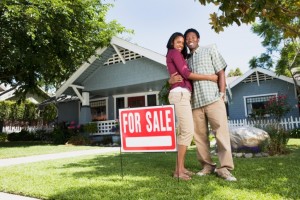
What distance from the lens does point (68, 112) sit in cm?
2314

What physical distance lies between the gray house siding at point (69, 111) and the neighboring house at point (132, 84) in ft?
3.41

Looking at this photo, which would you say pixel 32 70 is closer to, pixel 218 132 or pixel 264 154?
pixel 264 154

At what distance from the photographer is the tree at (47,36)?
553 inches

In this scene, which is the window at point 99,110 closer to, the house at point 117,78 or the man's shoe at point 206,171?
the house at point 117,78

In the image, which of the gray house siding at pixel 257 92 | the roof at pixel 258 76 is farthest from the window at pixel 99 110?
the gray house siding at pixel 257 92

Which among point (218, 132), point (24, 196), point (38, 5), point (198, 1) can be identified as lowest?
point (24, 196)

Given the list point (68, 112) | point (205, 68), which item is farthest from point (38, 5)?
point (205, 68)

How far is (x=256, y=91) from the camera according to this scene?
19.3 metres

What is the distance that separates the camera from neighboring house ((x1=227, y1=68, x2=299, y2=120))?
18.1m

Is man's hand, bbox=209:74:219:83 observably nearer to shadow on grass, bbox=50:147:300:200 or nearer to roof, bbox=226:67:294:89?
shadow on grass, bbox=50:147:300:200

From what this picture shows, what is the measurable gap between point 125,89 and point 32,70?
594 cm

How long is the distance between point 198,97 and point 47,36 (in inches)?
520

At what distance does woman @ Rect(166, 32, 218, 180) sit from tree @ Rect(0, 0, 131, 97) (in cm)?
1072

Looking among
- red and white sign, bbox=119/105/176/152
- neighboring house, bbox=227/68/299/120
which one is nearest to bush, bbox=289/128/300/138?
neighboring house, bbox=227/68/299/120
